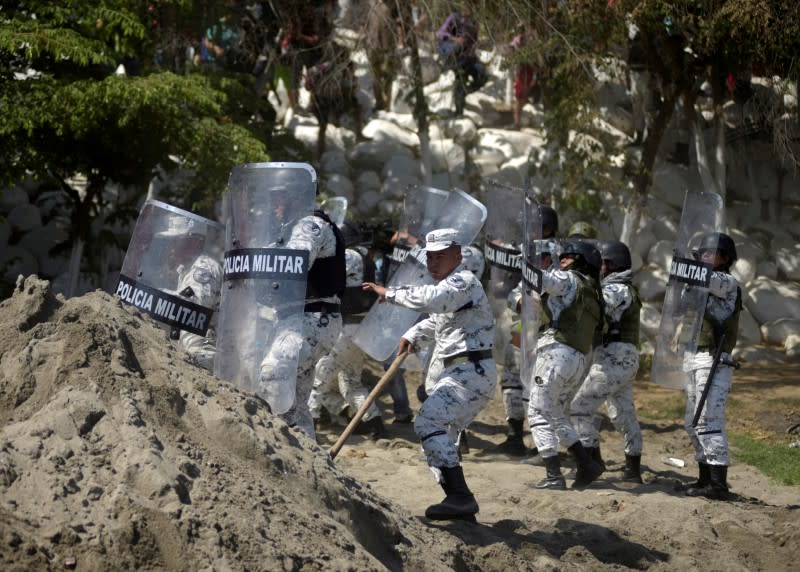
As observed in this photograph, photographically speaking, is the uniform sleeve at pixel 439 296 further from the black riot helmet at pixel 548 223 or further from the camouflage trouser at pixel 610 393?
the black riot helmet at pixel 548 223

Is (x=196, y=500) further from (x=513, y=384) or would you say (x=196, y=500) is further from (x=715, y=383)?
(x=513, y=384)

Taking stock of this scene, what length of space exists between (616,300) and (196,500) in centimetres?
516

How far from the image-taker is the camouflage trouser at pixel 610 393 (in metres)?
9.28

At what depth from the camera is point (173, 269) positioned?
7.64 m

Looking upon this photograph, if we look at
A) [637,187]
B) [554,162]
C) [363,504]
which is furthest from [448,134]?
[363,504]

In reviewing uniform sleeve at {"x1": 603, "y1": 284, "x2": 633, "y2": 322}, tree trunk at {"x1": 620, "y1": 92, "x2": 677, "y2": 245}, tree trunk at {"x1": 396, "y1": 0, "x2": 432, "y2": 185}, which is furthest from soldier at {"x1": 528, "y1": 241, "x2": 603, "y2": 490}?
tree trunk at {"x1": 620, "y1": 92, "x2": 677, "y2": 245}

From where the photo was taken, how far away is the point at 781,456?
11.0 metres

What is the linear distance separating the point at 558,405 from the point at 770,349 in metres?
8.86

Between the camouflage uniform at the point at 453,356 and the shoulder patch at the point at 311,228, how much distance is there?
24.6 inches

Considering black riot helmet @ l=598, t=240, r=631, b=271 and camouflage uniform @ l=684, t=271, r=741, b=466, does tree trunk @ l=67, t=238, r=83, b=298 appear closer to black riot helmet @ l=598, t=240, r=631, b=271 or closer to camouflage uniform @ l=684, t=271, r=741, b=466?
black riot helmet @ l=598, t=240, r=631, b=271

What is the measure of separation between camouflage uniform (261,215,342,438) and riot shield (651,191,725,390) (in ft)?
10.1

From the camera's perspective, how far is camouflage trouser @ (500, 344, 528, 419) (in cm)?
1072

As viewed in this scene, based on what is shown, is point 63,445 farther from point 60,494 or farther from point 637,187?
point 637,187

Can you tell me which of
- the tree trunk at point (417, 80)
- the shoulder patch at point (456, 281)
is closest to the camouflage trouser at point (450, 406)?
the shoulder patch at point (456, 281)
